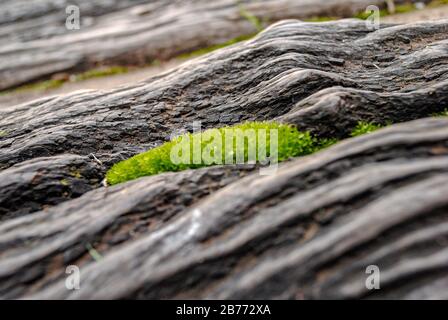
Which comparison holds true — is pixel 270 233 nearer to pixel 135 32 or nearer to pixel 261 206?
pixel 261 206

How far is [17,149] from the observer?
21.2ft

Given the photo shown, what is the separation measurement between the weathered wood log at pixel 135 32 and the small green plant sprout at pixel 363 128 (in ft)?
28.1

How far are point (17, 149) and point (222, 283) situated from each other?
4.26 metres

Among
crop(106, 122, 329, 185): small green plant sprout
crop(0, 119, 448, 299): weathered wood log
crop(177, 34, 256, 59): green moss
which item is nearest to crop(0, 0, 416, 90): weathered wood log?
crop(177, 34, 256, 59): green moss

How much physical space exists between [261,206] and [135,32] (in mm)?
10621

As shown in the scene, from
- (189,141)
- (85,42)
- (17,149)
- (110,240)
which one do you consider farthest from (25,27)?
(110,240)

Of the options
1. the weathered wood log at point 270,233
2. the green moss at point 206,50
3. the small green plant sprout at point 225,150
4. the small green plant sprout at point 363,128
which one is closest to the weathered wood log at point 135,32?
the green moss at point 206,50

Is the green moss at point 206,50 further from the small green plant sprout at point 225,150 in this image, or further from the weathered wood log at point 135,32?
the small green plant sprout at point 225,150

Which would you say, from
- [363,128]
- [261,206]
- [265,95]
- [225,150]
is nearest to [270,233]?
[261,206]

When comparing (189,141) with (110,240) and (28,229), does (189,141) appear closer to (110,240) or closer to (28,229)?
(110,240)

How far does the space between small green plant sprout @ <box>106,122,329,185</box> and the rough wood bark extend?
22 cm

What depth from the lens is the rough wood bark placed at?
404 cm

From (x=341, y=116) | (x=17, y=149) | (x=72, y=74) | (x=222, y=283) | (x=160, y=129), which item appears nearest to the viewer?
(x=222, y=283)
